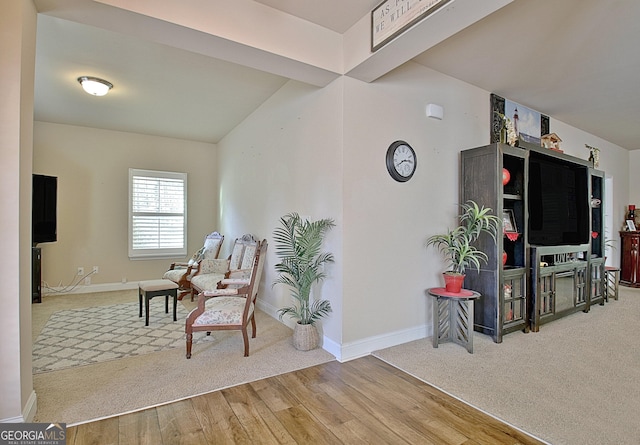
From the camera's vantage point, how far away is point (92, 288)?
578 cm

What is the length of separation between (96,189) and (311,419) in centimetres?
573

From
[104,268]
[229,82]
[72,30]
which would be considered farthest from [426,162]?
[104,268]

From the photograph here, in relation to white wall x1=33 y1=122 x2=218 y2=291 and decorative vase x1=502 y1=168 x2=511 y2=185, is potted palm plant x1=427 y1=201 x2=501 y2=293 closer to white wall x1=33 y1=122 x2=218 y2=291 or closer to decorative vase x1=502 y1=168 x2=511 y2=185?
decorative vase x1=502 y1=168 x2=511 y2=185

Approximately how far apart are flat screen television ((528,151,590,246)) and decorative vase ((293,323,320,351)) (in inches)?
107

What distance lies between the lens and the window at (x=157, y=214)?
20.0 ft

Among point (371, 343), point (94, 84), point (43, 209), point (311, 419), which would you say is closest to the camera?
point (311, 419)

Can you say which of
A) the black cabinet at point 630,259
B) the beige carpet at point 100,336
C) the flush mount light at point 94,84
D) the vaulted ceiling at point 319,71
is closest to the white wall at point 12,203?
the vaulted ceiling at point 319,71

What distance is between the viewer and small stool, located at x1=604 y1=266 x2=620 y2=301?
5.11 m

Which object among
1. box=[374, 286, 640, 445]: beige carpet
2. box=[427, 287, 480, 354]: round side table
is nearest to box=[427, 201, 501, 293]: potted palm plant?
box=[427, 287, 480, 354]: round side table

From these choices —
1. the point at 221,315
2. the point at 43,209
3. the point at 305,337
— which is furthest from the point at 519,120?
the point at 43,209

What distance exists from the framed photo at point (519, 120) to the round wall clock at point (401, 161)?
1301mm

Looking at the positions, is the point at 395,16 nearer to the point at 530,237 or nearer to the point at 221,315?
the point at 221,315

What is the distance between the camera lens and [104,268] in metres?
5.90

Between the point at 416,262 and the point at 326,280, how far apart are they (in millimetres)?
987
